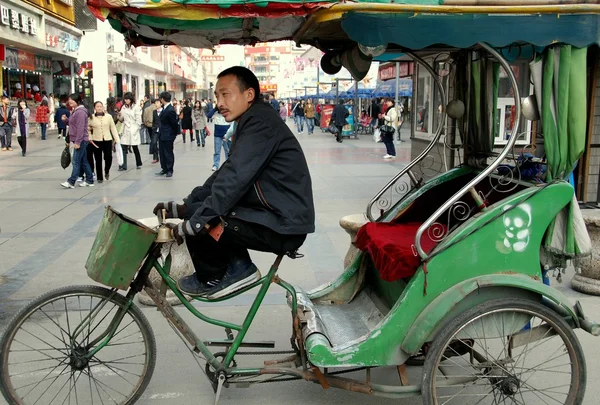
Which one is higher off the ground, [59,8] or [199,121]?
[59,8]

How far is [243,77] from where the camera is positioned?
3402 mm

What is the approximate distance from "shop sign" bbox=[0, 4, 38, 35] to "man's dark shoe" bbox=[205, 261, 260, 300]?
64.5 ft

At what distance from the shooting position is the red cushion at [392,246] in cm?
331

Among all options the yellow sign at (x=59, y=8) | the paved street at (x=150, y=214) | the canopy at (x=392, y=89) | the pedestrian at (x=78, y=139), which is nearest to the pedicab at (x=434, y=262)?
the paved street at (x=150, y=214)

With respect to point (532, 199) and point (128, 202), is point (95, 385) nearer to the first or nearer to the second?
point (532, 199)

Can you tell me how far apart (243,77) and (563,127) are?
1.70m

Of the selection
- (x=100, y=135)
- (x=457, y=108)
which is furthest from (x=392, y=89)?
(x=457, y=108)

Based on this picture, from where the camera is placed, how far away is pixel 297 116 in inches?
1257

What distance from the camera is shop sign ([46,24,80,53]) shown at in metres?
25.6

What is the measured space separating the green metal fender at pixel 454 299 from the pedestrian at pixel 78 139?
941cm

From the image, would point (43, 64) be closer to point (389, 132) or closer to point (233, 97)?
point (389, 132)

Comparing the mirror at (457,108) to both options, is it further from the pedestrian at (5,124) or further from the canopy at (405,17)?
the pedestrian at (5,124)

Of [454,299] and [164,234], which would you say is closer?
[454,299]

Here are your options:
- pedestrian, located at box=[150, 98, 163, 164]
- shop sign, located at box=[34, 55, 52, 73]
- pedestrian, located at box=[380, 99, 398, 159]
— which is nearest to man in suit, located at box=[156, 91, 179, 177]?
pedestrian, located at box=[150, 98, 163, 164]
